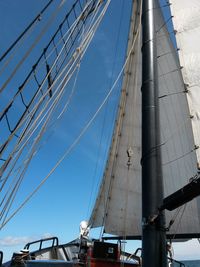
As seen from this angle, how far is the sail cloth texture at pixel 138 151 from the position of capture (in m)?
7.91

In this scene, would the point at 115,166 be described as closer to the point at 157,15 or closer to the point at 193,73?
the point at 193,73

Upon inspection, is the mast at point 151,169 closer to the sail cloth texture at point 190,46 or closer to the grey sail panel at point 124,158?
the sail cloth texture at point 190,46

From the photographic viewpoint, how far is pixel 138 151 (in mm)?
9930

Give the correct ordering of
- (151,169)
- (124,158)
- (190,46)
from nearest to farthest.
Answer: (151,169) → (190,46) → (124,158)

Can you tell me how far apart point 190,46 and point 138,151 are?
3.71 metres

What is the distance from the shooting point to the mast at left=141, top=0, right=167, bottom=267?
5180 mm

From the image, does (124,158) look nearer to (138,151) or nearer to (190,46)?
(138,151)

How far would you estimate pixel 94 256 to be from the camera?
6.65 m

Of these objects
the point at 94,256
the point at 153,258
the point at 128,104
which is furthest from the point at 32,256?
the point at 153,258

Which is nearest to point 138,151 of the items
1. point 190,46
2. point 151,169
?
point 190,46

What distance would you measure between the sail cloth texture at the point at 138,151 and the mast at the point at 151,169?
23.5 inches

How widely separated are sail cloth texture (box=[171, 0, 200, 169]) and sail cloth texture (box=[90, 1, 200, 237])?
2.07ft

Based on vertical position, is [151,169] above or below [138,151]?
below

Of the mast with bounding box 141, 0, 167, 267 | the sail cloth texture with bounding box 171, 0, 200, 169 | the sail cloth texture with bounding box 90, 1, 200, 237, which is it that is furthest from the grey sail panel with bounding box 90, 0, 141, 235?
the mast with bounding box 141, 0, 167, 267
